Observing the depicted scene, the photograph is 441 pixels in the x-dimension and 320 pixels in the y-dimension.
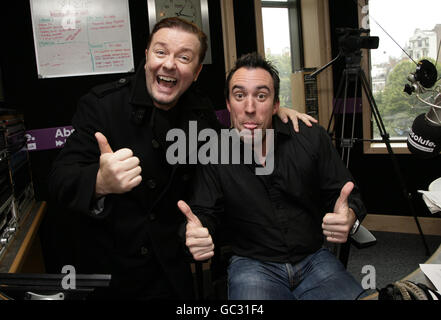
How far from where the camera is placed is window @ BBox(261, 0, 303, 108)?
418 cm

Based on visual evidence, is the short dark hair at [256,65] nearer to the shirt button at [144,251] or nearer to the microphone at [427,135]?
the microphone at [427,135]

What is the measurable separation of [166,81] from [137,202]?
1.75ft

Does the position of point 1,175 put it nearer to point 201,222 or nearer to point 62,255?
point 201,222

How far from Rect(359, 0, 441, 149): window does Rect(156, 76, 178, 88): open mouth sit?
8.44ft

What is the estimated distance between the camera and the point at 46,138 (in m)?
2.46

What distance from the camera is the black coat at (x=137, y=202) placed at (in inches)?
62.7

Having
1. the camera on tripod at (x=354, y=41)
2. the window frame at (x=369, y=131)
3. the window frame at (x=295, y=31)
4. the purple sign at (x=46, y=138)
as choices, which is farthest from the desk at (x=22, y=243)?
the window frame at (x=295, y=31)

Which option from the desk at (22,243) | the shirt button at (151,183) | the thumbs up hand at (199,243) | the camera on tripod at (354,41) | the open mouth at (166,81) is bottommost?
the desk at (22,243)

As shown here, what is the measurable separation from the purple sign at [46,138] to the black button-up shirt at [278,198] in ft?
4.19

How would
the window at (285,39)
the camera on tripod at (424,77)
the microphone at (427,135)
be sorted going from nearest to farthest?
1. the microphone at (427,135)
2. the camera on tripod at (424,77)
3. the window at (285,39)

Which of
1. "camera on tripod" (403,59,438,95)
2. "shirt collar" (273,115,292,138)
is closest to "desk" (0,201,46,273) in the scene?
"shirt collar" (273,115,292,138)
